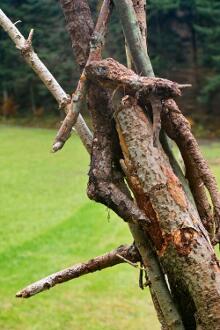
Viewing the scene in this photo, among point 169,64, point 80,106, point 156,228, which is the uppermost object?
point 80,106

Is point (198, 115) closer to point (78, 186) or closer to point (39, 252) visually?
point (78, 186)

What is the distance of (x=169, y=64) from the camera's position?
2788cm

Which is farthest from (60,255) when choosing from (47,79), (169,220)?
(169,220)

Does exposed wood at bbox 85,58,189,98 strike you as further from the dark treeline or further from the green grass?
the dark treeline

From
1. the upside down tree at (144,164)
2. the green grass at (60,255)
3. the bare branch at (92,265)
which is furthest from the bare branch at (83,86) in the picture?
the green grass at (60,255)

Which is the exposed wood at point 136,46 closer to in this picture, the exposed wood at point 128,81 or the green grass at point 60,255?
the exposed wood at point 128,81

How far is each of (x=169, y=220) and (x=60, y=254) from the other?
612cm

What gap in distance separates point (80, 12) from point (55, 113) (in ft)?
91.1

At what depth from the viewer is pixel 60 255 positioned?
27.3 feet

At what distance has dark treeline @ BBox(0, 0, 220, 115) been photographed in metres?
25.5

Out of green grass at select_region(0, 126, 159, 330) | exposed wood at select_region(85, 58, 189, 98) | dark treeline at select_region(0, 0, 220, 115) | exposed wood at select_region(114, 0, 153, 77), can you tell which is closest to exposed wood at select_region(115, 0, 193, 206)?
exposed wood at select_region(114, 0, 153, 77)

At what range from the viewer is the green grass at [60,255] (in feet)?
20.7

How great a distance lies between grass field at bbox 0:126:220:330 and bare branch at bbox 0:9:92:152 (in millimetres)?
3788

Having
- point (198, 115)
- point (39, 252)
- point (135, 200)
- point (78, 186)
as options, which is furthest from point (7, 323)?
point (198, 115)
